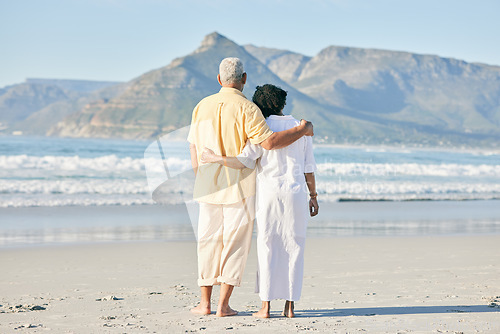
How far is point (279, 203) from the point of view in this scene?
4.09 meters

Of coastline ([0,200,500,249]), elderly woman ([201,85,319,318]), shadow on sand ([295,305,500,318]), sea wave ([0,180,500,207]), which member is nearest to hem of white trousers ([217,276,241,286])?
elderly woman ([201,85,319,318])

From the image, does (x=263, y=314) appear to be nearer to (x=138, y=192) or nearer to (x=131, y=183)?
(x=138, y=192)

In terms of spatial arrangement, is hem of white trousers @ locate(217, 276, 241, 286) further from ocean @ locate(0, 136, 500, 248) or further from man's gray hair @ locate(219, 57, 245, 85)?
man's gray hair @ locate(219, 57, 245, 85)

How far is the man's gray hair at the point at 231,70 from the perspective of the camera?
417 cm

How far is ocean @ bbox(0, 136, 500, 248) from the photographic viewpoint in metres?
8.33

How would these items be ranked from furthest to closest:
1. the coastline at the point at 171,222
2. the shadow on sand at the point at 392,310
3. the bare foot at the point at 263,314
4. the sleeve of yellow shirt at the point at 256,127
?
the coastline at the point at 171,222 → the shadow on sand at the point at 392,310 → the bare foot at the point at 263,314 → the sleeve of yellow shirt at the point at 256,127

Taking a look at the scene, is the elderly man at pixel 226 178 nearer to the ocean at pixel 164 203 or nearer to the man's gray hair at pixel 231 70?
Answer: the man's gray hair at pixel 231 70

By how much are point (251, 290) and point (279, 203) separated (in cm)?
161

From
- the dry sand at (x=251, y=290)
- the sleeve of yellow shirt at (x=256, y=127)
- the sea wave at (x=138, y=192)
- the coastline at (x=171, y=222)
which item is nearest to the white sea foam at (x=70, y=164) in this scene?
the sea wave at (x=138, y=192)

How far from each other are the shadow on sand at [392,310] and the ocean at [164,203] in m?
1.12

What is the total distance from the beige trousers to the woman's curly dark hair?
0.61 meters

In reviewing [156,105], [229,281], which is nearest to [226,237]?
[229,281]

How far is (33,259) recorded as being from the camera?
23.5 feet

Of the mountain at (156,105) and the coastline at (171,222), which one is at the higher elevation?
the mountain at (156,105)
